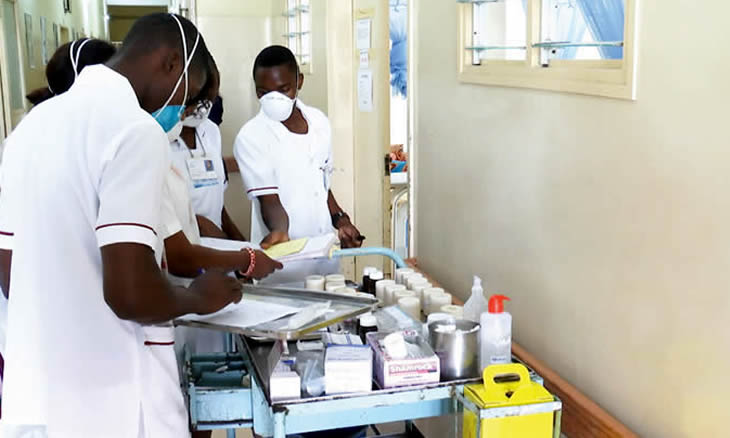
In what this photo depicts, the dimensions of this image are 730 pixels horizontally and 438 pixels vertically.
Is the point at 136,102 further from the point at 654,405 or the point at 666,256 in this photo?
the point at 654,405

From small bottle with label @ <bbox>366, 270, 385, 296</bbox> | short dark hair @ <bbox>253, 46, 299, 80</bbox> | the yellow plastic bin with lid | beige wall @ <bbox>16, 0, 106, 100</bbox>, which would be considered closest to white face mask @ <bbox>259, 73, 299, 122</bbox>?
short dark hair @ <bbox>253, 46, 299, 80</bbox>

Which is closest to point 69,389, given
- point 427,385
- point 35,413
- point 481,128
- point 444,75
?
point 35,413

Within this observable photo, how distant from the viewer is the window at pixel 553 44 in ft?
4.57

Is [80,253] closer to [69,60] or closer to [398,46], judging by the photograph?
[69,60]

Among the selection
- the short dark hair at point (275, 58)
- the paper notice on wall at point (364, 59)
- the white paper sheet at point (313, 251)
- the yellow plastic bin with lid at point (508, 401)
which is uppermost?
the paper notice on wall at point (364, 59)

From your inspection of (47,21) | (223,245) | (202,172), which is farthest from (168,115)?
(47,21)

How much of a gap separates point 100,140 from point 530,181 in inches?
40.4

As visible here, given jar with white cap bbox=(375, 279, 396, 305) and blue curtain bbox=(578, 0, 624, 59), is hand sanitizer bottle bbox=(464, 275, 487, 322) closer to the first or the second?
jar with white cap bbox=(375, 279, 396, 305)

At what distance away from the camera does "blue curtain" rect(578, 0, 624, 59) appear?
62.1 inches

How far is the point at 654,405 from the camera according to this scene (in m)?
1.33

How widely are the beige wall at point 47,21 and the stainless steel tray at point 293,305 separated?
390 centimetres

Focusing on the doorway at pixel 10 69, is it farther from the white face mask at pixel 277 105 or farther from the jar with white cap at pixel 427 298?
the jar with white cap at pixel 427 298

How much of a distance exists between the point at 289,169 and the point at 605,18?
52.2 inches

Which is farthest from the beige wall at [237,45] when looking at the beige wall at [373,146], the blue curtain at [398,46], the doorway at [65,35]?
the doorway at [65,35]
